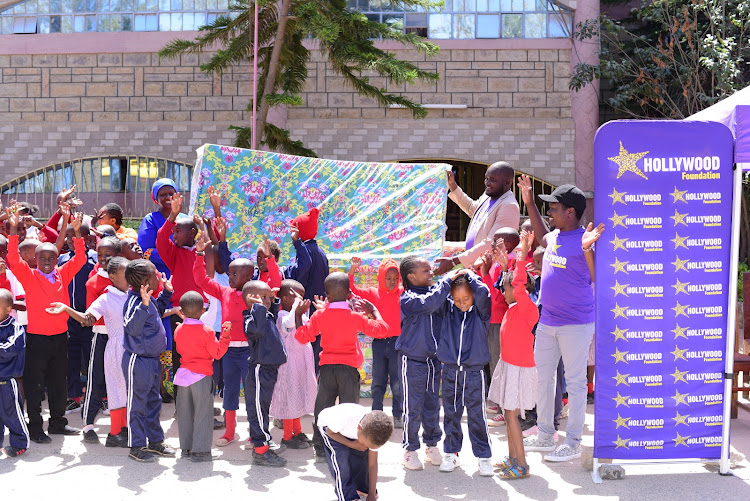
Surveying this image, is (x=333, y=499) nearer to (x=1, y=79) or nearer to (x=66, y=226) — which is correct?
(x=66, y=226)

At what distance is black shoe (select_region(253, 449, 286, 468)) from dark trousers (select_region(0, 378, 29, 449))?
167 centimetres

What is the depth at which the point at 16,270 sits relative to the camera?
6277 millimetres

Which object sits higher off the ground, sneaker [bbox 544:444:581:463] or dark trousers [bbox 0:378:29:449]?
dark trousers [bbox 0:378:29:449]

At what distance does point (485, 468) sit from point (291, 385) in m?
1.61

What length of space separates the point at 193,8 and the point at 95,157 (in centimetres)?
397

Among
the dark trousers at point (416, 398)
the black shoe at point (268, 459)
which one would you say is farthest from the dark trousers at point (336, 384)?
the black shoe at point (268, 459)

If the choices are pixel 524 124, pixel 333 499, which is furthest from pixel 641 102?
pixel 333 499

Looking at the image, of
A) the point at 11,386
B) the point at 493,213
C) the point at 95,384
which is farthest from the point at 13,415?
the point at 493,213

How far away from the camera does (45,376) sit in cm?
633

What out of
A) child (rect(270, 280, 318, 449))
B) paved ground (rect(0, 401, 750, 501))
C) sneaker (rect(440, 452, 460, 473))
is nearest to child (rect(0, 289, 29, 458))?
paved ground (rect(0, 401, 750, 501))

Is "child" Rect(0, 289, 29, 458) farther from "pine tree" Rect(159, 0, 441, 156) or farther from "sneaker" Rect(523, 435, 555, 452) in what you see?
"pine tree" Rect(159, 0, 441, 156)

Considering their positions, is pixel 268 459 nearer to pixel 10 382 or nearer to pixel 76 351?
pixel 10 382

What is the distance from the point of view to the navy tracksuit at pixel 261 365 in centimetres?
576

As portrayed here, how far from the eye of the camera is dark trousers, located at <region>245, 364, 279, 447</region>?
5.73 meters
